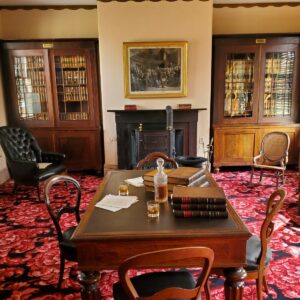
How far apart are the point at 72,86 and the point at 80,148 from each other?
1.07m

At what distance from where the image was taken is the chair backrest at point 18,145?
4.38 m

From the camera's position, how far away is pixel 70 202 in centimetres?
411

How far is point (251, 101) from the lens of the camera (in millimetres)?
5328

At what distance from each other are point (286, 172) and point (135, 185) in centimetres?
398

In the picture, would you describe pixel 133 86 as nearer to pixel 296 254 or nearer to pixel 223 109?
pixel 223 109

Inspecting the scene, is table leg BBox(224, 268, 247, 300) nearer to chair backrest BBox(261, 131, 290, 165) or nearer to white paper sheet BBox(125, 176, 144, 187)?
white paper sheet BBox(125, 176, 144, 187)

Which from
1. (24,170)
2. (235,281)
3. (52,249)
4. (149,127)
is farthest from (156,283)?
(149,127)

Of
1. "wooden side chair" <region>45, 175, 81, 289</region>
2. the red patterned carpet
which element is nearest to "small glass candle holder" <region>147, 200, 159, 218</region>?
"wooden side chair" <region>45, 175, 81, 289</region>

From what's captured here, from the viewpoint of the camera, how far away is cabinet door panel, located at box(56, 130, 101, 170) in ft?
17.5

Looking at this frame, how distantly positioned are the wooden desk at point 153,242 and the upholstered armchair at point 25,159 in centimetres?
288

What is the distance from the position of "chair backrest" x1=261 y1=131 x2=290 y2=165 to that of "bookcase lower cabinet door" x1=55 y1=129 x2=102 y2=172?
2.74 m

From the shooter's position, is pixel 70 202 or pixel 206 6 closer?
pixel 70 202

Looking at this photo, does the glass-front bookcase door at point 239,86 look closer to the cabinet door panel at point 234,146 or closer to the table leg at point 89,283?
the cabinet door panel at point 234,146

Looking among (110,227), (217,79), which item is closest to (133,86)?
(217,79)
